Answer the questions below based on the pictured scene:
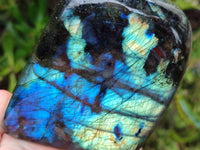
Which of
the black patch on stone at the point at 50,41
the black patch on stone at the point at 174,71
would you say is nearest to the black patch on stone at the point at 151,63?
the black patch on stone at the point at 174,71

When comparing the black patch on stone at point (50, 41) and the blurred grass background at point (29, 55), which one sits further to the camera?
the blurred grass background at point (29, 55)

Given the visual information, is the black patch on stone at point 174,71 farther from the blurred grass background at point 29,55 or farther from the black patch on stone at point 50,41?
the blurred grass background at point 29,55

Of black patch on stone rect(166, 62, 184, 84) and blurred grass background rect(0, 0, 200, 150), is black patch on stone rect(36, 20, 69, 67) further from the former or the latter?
blurred grass background rect(0, 0, 200, 150)

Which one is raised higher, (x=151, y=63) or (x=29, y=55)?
(x=151, y=63)

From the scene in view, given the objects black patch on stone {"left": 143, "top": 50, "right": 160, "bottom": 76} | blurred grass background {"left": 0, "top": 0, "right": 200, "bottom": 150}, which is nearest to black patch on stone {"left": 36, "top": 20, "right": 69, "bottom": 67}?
black patch on stone {"left": 143, "top": 50, "right": 160, "bottom": 76}

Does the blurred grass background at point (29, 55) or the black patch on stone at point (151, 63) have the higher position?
the black patch on stone at point (151, 63)

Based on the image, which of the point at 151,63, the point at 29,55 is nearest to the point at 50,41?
the point at 151,63

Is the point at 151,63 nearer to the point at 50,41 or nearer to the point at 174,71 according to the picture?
the point at 174,71

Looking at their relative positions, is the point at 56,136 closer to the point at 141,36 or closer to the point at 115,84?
the point at 115,84
